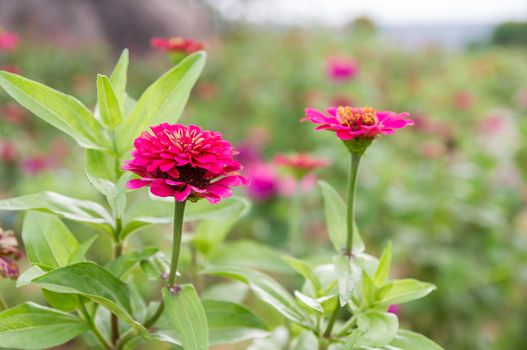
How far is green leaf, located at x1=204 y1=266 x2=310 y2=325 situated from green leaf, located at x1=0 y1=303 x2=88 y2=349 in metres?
0.15

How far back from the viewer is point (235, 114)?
13.7 feet

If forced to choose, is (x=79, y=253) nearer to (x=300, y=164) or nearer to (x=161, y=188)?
(x=161, y=188)

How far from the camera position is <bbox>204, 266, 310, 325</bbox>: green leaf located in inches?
24.0

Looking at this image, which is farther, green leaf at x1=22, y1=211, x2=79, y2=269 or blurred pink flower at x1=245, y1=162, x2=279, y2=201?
blurred pink flower at x1=245, y1=162, x2=279, y2=201

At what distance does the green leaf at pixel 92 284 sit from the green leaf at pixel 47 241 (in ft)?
0.23

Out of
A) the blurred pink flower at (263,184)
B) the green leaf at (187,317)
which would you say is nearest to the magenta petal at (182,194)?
the green leaf at (187,317)

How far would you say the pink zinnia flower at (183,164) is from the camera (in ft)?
1.56

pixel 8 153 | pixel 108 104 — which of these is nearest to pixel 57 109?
pixel 108 104

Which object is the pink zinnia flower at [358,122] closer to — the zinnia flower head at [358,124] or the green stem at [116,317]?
the zinnia flower head at [358,124]

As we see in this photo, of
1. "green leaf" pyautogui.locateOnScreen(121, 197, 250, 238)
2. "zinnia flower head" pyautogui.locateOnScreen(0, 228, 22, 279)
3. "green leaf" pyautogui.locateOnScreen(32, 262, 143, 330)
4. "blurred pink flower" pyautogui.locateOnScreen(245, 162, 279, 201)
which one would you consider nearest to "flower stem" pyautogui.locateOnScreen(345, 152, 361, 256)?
"green leaf" pyautogui.locateOnScreen(121, 197, 250, 238)

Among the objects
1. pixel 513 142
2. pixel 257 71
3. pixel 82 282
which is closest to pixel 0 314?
pixel 82 282

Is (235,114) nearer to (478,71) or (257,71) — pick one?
(257,71)

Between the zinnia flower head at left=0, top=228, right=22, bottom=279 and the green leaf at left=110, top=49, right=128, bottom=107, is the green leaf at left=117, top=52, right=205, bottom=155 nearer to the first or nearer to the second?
the green leaf at left=110, top=49, right=128, bottom=107

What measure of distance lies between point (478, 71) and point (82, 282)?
5331 millimetres
